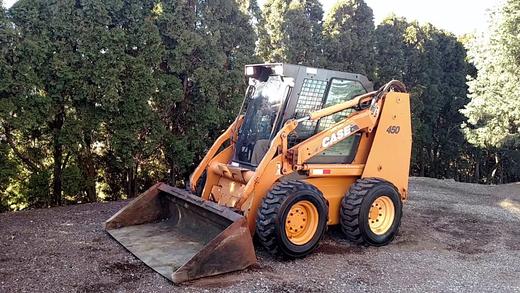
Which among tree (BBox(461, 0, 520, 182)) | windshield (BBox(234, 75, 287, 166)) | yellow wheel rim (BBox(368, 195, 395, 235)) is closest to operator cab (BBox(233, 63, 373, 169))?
windshield (BBox(234, 75, 287, 166))

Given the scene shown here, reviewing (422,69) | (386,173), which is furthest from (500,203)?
(422,69)

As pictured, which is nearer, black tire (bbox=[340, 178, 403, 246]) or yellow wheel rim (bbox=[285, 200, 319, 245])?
yellow wheel rim (bbox=[285, 200, 319, 245])

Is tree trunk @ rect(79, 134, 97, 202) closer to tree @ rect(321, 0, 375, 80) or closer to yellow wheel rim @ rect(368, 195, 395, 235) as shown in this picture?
yellow wheel rim @ rect(368, 195, 395, 235)

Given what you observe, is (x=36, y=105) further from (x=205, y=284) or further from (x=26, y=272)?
(x=205, y=284)

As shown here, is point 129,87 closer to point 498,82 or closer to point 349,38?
point 349,38

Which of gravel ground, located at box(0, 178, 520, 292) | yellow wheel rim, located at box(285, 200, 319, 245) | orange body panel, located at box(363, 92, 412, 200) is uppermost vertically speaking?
orange body panel, located at box(363, 92, 412, 200)

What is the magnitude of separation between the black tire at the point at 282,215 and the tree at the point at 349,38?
10.0 metres

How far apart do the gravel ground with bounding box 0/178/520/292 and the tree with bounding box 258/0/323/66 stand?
8.26 metres

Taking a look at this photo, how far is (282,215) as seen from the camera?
4840 mm

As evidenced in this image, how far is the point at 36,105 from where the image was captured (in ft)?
24.8

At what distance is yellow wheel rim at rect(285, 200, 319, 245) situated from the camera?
16.7ft

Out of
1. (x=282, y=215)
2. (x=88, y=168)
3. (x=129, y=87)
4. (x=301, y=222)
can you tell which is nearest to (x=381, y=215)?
(x=301, y=222)

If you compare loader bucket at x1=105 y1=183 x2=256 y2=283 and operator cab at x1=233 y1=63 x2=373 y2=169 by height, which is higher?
operator cab at x1=233 y1=63 x2=373 y2=169

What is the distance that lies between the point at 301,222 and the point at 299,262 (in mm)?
437
